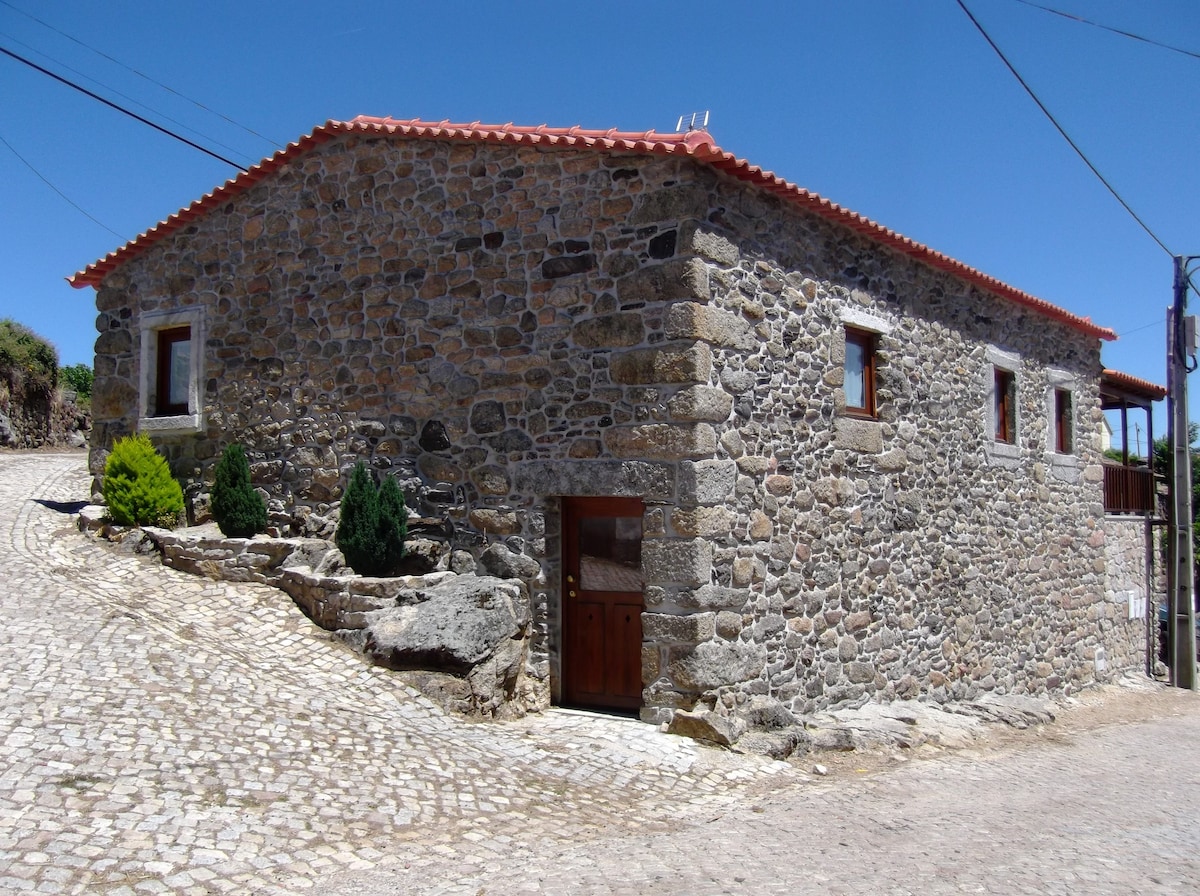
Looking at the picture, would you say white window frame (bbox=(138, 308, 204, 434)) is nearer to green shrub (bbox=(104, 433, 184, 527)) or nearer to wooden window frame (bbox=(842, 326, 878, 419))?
green shrub (bbox=(104, 433, 184, 527))

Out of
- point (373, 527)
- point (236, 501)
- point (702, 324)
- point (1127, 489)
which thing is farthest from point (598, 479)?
point (1127, 489)

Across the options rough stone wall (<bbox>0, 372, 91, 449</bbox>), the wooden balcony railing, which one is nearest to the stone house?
the wooden balcony railing

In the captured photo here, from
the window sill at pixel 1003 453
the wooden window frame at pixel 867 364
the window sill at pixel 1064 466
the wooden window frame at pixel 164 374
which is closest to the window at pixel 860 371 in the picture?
the wooden window frame at pixel 867 364

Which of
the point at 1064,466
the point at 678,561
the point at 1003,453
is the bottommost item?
the point at 678,561

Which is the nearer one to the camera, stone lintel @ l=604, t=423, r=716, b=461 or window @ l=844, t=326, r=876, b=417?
stone lintel @ l=604, t=423, r=716, b=461

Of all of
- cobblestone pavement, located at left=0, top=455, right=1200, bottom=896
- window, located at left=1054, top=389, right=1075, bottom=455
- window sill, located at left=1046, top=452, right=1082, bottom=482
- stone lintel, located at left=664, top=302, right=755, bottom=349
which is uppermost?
stone lintel, located at left=664, top=302, right=755, bottom=349

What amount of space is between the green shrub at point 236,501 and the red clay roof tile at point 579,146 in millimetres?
2897

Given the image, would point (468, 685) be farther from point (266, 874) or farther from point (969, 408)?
point (969, 408)

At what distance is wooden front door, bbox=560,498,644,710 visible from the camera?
27.8 ft

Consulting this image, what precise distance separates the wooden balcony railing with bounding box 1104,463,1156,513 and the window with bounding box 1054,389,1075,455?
195 cm

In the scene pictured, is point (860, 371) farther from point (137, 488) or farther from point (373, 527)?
point (137, 488)

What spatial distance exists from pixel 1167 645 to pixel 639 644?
12921 mm

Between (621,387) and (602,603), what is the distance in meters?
1.91

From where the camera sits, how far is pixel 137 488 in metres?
10.6
